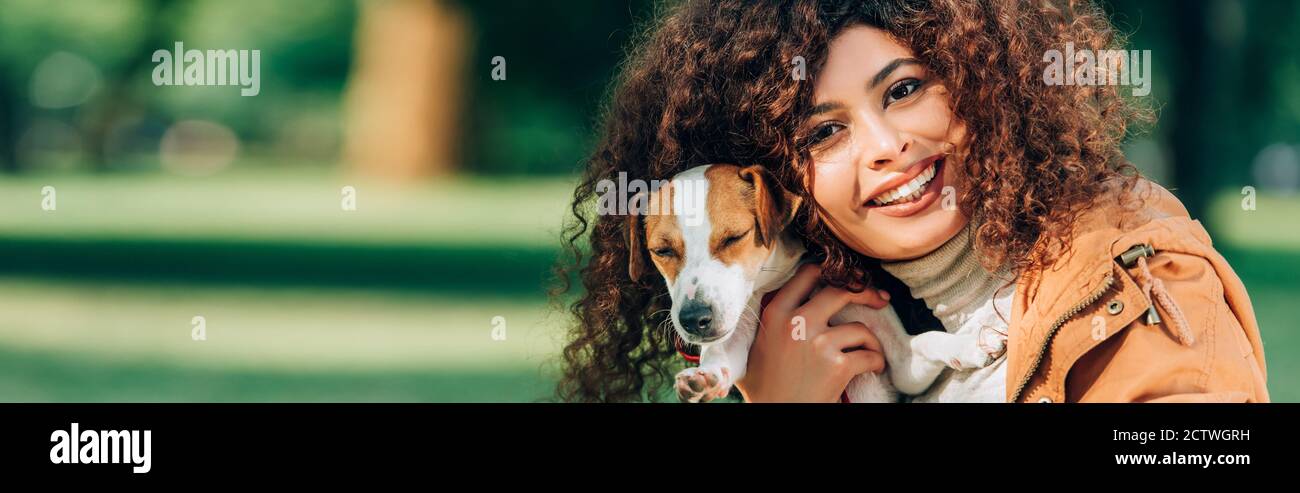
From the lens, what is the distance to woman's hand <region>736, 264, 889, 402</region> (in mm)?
3691

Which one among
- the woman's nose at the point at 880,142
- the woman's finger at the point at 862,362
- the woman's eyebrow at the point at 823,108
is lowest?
the woman's finger at the point at 862,362

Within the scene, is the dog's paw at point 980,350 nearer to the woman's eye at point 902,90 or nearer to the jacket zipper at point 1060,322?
the jacket zipper at point 1060,322

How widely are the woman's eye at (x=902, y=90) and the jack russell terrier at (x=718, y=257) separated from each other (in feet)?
1.18

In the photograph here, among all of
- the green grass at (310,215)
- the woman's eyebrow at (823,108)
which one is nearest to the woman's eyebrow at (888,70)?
the woman's eyebrow at (823,108)

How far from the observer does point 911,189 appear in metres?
3.50

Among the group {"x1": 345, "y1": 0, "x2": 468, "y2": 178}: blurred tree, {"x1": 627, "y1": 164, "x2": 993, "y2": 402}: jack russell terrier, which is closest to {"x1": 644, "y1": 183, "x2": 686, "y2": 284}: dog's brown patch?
{"x1": 627, "y1": 164, "x2": 993, "y2": 402}: jack russell terrier

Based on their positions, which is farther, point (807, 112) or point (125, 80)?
point (125, 80)

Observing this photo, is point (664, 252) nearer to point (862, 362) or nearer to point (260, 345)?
point (862, 362)

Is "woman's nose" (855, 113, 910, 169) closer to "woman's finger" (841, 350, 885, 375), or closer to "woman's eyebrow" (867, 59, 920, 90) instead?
"woman's eyebrow" (867, 59, 920, 90)

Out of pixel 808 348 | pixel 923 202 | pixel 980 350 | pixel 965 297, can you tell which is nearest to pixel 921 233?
pixel 923 202

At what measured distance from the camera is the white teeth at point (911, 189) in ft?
11.5

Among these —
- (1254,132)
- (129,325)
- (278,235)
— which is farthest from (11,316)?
(1254,132)

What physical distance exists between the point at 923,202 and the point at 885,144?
0.19 meters
